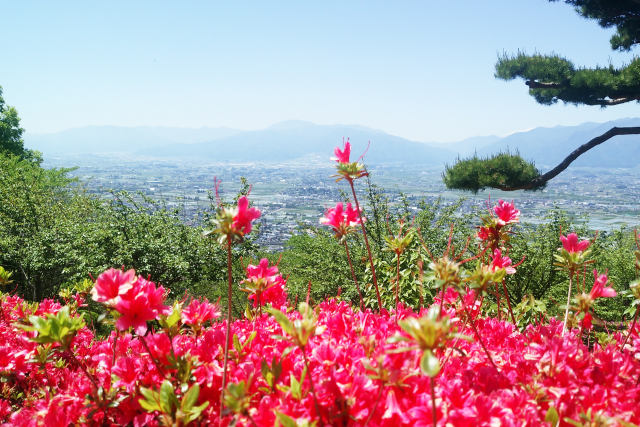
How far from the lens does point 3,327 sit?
197 centimetres

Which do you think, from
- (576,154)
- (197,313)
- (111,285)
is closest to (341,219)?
(197,313)

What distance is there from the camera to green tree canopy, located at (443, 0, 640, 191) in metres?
7.03

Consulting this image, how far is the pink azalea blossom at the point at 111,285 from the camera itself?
3.12ft

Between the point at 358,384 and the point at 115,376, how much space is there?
0.68 m

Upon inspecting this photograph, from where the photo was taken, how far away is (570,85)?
773cm

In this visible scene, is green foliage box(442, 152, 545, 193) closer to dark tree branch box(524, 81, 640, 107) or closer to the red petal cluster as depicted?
dark tree branch box(524, 81, 640, 107)

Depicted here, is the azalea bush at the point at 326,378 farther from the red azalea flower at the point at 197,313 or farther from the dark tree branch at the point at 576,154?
the dark tree branch at the point at 576,154

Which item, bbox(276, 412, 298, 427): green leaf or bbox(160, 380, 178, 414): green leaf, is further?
bbox(160, 380, 178, 414): green leaf

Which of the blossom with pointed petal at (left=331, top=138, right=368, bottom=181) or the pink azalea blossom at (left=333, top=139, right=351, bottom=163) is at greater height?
the pink azalea blossom at (left=333, top=139, right=351, bottom=163)

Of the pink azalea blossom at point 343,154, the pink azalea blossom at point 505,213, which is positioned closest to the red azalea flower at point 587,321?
the pink azalea blossom at point 505,213

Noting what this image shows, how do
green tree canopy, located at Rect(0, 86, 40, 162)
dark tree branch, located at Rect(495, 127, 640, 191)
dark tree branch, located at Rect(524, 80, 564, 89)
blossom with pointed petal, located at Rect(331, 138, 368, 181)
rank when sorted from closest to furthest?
1. blossom with pointed petal, located at Rect(331, 138, 368, 181)
2. dark tree branch, located at Rect(495, 127, 640, 191)
3. dark tree branch, located at Rect(524, 80, 564, 89)
4. green tree canopy, located at Rect(0, 86, 40, 162)

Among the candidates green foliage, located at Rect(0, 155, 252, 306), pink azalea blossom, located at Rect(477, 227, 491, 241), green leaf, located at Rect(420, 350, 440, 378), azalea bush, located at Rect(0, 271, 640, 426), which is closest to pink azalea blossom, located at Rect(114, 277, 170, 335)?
azalea bush, located at Rect(0, 271, 640, 426)

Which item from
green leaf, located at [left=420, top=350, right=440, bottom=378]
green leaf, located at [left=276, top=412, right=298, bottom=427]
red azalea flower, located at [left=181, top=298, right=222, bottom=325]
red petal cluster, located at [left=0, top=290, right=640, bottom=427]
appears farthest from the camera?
red azalea flower, located at [left=181, top=298, right=222, bottom=325]

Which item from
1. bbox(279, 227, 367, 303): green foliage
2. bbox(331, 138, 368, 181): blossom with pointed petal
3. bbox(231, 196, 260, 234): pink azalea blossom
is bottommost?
bbox(279, 227, 367, 303): green foliage
